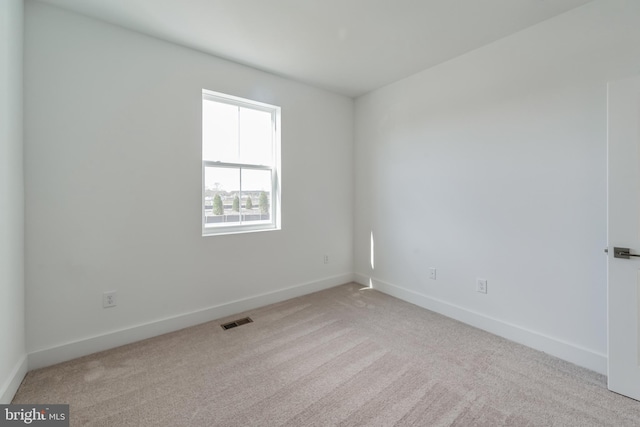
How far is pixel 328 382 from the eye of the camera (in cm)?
181

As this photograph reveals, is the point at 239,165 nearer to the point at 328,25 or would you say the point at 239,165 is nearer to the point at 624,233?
the point at 328,25

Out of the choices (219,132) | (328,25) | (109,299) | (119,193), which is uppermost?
(328,25)

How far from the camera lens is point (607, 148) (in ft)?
5.74

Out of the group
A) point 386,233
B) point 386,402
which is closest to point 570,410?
point 386,402

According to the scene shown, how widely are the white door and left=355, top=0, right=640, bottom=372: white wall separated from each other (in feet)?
0.63

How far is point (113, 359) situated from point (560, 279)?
3534mm

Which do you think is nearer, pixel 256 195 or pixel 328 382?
pixel 328 382

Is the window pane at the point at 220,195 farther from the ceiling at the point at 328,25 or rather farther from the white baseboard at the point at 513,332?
the white baseboard at the point at 513,332

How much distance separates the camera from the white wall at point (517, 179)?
1.92 meters

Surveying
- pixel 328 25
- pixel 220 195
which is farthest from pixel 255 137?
pixel 328 25

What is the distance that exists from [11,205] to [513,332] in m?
3.87

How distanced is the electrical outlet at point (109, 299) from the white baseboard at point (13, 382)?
0.52 meters

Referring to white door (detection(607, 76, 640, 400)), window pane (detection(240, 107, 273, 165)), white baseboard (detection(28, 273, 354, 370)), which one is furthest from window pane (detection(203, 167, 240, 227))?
white door (detection(607, 76, 640, 400))

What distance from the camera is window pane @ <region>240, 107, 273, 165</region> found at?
3.01 meters
